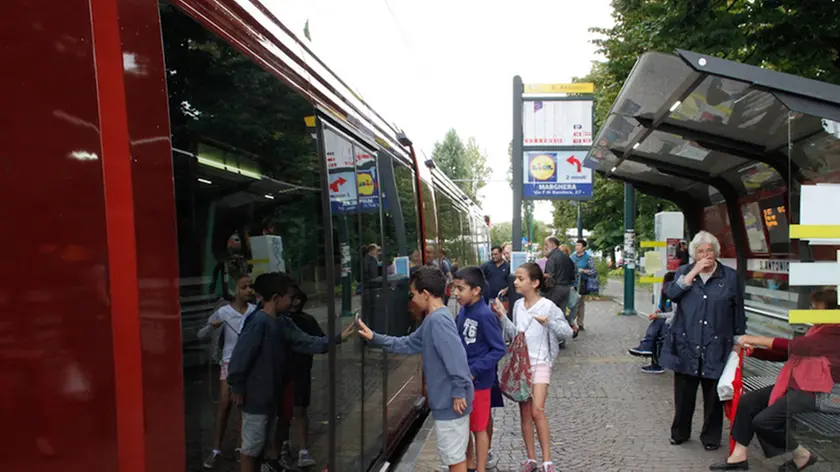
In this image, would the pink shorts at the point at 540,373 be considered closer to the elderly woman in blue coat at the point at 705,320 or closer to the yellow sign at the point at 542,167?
the elderly woman in blue coat at the point at 705,320

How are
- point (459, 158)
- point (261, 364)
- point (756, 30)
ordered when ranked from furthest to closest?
point (459, 158)
point (756, 30)
point (261, 364)

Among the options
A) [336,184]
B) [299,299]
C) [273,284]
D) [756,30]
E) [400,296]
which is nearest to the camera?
[273,284]

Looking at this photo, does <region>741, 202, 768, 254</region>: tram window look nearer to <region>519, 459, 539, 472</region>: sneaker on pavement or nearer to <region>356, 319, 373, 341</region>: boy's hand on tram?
<region>519, 459, 539, 472</region>: sneaker on pavement

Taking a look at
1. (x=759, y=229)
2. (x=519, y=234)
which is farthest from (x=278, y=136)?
(x=519, y=234)

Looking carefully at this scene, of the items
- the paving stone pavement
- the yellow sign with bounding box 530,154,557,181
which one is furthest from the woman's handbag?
the yellow sign with bounding box 530,154,557,181

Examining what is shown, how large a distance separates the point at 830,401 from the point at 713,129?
3.04 meters

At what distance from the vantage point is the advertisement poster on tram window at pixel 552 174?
41.2 feet

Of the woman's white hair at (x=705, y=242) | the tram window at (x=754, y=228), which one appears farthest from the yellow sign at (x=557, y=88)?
the woman's white hair at (x=705, y=242)

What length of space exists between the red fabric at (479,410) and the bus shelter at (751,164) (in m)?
1.97

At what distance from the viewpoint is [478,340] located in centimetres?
494

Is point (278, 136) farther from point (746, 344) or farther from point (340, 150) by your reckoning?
point (746, 344)

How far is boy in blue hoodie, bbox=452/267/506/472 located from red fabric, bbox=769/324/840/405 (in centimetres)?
180

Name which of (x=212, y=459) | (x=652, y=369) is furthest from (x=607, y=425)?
(x=212, y=459)

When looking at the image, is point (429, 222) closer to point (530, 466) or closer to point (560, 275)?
point (530, 466)
